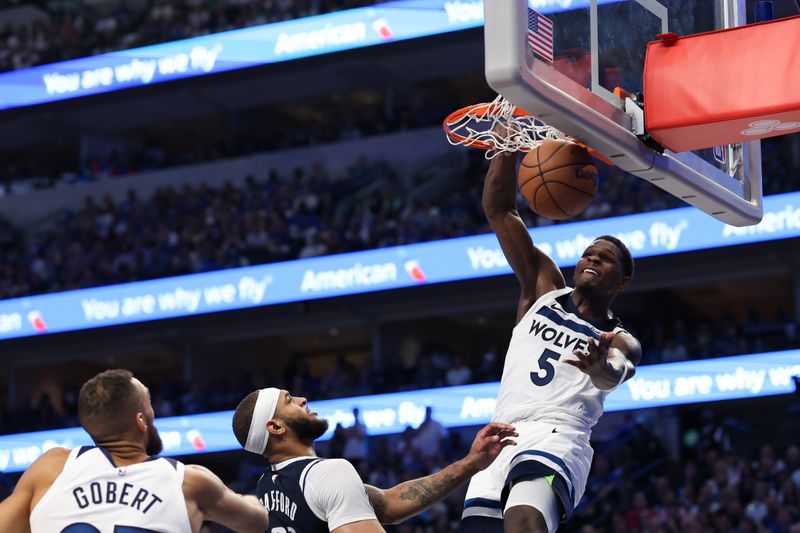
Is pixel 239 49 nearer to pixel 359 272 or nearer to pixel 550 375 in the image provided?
A: pixel 359 272

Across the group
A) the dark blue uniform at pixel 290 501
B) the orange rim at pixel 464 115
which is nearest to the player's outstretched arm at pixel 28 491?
the dark blue uniform at pixel 290 501

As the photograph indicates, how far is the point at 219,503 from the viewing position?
3.89 meters

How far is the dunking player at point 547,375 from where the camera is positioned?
15.6ft

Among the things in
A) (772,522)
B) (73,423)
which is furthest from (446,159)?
(772,522)

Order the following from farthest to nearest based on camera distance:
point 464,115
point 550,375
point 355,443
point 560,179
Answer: point 355,443
point 464,115
point 560,179
point 550,375

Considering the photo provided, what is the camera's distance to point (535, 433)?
→ 16.2 feet

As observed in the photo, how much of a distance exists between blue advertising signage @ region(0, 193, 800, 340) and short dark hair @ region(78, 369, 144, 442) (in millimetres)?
14322

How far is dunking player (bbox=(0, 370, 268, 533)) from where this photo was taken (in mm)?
3740

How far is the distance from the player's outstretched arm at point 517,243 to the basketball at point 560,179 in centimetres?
12

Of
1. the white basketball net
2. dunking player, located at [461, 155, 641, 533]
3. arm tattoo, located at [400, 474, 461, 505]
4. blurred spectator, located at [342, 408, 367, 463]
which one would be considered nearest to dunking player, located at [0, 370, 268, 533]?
arm tattoo, located at [400, 474, 461, 505]

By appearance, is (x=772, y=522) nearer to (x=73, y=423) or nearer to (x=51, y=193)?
(x=73, y=423)

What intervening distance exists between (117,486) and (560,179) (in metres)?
2.35

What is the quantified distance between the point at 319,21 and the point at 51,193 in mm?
7475

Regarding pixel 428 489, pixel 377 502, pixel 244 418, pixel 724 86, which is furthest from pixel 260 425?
pixel 724 86
